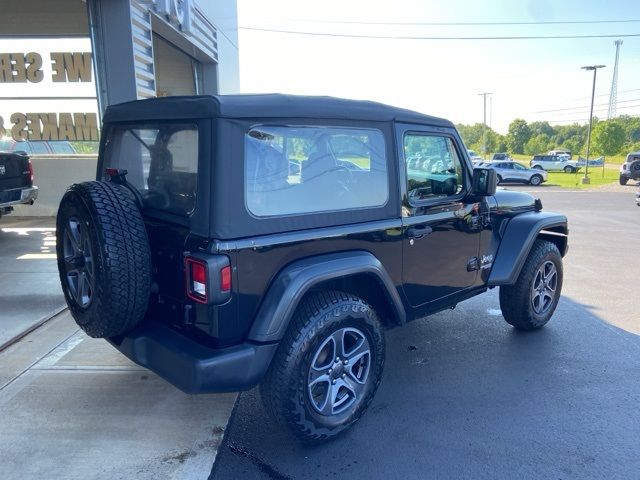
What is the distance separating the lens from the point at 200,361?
2303mm

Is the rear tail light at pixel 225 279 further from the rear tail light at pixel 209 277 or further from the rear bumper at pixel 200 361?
the rear bumper at pixel 200 361

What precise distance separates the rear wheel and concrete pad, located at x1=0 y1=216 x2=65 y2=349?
956 inches

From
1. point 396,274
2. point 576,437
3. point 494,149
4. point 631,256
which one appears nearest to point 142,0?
point 396,274

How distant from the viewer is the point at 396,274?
3080mm

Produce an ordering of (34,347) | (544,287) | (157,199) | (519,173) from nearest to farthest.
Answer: (157,199) < (34,347) < (544,287) < (519,173)

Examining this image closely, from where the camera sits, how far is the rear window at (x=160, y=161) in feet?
8.33

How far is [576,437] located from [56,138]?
1050 centimetres

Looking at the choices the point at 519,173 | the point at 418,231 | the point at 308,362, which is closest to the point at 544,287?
the point at 418,231

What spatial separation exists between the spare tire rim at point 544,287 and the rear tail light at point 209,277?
2950 mm

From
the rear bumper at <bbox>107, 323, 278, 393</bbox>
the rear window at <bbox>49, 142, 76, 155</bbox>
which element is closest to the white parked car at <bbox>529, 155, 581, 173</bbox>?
the rear window at <bbox>49, 142, 76, 155</bbox>

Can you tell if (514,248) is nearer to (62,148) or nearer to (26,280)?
(26,280)

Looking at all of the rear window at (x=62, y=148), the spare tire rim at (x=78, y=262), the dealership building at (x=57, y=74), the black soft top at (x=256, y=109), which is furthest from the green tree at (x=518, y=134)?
the spare tire rim at (x=78, y=262)

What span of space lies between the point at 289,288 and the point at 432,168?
1.57 m

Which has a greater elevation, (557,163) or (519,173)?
(557,163)
